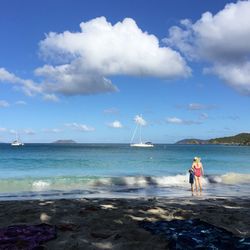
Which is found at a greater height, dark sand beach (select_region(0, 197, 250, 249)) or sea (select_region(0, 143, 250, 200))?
dark sand beach (select_region(0, 197, 250, 249))

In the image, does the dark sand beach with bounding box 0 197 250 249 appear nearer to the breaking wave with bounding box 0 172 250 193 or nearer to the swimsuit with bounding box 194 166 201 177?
the swimsuit with bounding box 194 166 201 177

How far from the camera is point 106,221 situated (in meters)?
10.4

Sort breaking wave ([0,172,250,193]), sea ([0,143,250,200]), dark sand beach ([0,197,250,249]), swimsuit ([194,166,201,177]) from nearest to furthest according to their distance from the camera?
dark sand beach ([0,197,250,249]) < sea ([0,143,250,200]) < swimsuit ([194,166,201,177]) < breaking wave ([0,172,250,193])

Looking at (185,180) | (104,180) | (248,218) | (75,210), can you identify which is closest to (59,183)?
(104,180)

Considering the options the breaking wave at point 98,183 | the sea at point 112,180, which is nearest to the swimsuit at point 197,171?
the sea at point 112,180


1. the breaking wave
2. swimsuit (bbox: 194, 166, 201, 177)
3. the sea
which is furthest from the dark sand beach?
A: the breaking wave

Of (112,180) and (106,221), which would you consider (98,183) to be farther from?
(106,221)

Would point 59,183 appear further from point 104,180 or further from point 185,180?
point 185,180

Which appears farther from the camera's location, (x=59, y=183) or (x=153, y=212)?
(x=59, y=183)

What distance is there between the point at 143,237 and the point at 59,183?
2109cm

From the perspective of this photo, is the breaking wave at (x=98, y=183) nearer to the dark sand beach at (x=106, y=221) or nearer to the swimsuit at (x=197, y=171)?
the swimsuit at (x=197, y=171)

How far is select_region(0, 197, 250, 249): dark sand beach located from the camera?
8.37m

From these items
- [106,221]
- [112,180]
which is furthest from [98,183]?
[106,221]

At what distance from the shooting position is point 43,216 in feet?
36.6
